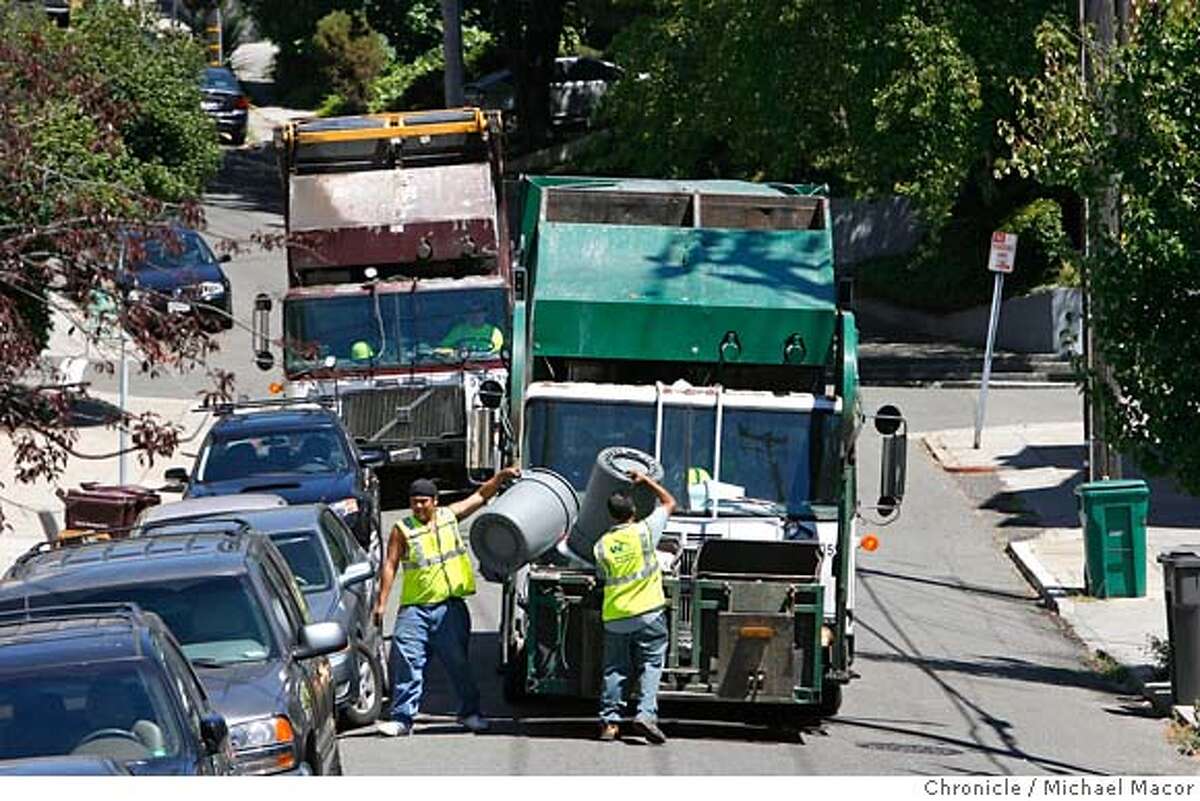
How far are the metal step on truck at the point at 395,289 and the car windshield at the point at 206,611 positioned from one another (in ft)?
41.8

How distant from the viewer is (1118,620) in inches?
851

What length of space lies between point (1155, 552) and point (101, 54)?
14989mm

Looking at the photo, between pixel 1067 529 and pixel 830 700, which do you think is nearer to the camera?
pixel 830 700

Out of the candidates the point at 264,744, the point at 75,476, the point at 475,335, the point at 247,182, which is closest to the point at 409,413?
the point at 475,335

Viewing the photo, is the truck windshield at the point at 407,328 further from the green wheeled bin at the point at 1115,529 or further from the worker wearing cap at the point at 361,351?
the green wheeled bin at the point at 1115,529

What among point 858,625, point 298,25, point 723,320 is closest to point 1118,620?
point 858,625

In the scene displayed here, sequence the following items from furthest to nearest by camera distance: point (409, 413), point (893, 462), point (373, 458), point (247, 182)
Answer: point (247, 182) < point (409, 413) < point (373, 458) < point (893, 462)

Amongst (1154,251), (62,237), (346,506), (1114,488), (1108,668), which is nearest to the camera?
(62,237)

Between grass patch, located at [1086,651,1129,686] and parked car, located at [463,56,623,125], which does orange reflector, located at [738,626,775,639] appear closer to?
grass patch, located at [1086,651,1129,686]

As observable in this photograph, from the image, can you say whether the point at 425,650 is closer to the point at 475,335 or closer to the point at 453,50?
the point at 475,335

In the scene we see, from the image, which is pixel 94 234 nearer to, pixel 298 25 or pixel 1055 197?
pixel 1055 197

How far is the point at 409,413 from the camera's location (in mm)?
26453

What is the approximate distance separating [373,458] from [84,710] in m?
13.7

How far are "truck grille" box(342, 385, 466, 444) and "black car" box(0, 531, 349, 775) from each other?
12712mm
